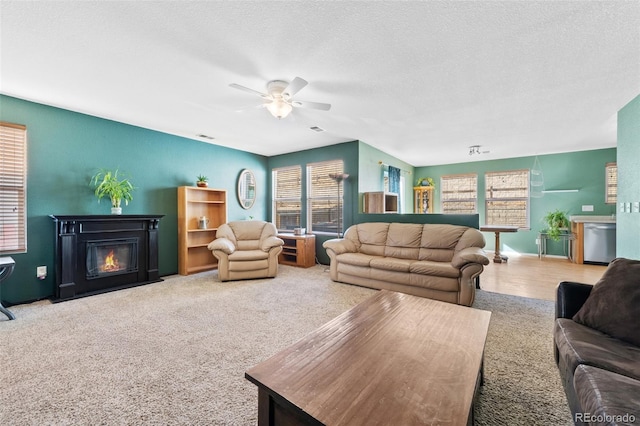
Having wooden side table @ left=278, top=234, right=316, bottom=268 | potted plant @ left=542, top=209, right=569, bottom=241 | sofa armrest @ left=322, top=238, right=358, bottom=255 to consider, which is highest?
potted plant @ left=542, top=209, right=569, bottom=241

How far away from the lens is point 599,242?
209 inches

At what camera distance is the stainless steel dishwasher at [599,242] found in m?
5.18

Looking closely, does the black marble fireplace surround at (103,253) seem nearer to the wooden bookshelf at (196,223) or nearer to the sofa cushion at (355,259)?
the wooden bookshelf at (196,223)

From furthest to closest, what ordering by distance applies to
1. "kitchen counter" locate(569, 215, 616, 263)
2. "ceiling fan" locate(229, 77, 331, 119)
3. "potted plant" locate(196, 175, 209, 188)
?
"kitchen counter" locate(569, 215, 616, 263) → "potted plant" locate(196, 175, 209, 188) → "ceiling fan" locate(229, 77, 331, 119)

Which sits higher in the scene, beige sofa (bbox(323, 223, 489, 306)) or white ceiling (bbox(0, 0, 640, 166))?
white ceiling (bbox(0, 0, 640, 166))

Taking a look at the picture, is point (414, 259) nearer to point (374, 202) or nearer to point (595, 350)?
point (374, 202)

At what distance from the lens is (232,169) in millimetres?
5801

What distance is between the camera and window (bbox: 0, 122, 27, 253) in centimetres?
318

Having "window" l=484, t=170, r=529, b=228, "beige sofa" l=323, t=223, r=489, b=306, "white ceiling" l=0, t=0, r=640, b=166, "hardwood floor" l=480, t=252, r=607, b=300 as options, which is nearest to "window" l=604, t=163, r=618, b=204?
"window" l=484, t=170, r=529, b=228

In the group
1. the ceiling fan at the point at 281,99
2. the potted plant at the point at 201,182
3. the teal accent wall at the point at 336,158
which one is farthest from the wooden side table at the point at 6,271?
the teal accent wall at the point at 336,158

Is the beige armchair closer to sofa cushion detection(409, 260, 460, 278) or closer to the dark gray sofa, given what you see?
sofa cushion detection(409, 260, 460, 278)

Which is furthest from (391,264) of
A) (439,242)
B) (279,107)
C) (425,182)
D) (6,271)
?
(425,182)

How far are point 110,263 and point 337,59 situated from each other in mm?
4285

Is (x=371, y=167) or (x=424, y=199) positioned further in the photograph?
(x=424, y=199)
